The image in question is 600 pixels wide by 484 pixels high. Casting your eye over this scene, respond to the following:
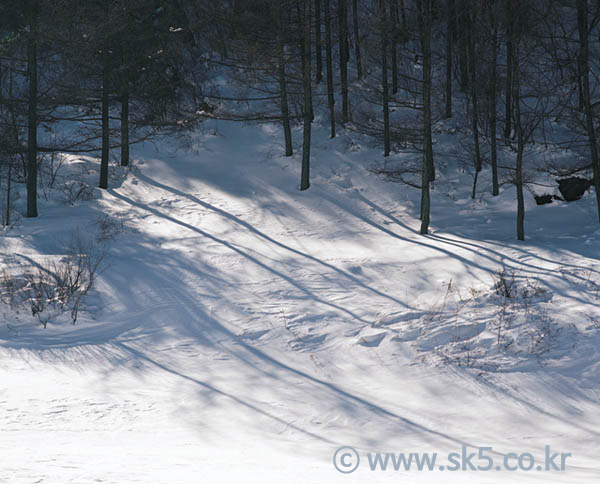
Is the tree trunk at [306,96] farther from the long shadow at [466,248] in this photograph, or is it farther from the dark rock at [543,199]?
the dark rock at [543,199]

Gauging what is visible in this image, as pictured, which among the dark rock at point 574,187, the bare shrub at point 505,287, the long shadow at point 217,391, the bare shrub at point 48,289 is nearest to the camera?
the long shadow at point 217,391

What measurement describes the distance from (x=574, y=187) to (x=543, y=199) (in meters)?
0.99

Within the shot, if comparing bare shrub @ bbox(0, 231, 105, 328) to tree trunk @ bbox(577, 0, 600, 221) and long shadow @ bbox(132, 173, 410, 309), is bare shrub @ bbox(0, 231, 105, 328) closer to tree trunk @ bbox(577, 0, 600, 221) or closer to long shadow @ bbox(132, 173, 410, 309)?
long shadow @ bbox(132, 173, 410, 309)

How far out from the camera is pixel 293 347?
286 inches

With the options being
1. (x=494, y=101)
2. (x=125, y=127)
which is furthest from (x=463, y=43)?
(x=125, y=127)

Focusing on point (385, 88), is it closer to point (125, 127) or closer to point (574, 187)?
point (574, 187)

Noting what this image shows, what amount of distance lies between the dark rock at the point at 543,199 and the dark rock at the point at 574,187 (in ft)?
1.35

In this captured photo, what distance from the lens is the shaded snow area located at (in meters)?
4.34

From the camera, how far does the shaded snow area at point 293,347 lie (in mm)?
4340

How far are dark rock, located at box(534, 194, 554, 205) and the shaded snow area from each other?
714mm

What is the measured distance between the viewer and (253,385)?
19.9 ft

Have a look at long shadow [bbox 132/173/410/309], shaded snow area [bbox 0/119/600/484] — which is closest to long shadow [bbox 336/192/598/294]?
shaded snow area [bbox 0/119/600/484]

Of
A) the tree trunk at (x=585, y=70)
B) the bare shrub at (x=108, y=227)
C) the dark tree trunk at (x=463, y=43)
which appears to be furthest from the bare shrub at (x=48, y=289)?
the dark tree trunk at (x=463, y=43)

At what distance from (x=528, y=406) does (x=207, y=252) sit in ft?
27.6
